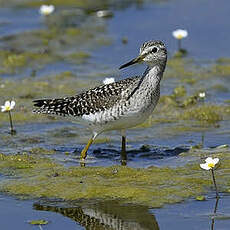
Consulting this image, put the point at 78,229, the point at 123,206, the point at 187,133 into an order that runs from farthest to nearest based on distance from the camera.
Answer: the point at 187,133 < the point at 123,206 < the point at 78,229

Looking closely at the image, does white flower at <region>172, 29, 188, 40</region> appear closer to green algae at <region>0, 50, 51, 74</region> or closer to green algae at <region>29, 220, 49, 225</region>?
green algae at <region>0, 50, 51, 74</region>

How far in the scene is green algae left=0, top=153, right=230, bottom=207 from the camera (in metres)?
9.07

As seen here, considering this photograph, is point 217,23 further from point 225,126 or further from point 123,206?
point 123,206

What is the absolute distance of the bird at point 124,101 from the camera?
10234 mm

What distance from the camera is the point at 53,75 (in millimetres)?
14422

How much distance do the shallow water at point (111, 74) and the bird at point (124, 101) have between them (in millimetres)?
571

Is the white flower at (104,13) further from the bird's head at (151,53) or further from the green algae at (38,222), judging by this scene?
the green algae at (38,222)

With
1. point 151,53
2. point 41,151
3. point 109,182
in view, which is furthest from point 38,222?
point 151,53

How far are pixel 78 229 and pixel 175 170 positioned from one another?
6.89ft

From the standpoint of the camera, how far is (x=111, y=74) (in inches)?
567

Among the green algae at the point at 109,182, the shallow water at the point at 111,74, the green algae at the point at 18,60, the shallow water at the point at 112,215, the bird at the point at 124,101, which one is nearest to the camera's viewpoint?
the shallow water at the point at 112,215

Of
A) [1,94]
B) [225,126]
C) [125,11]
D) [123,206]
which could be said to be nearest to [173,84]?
[225,126]

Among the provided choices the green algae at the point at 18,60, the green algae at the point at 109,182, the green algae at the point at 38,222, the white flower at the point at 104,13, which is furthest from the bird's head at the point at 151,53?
the white flower at the point at 104,13

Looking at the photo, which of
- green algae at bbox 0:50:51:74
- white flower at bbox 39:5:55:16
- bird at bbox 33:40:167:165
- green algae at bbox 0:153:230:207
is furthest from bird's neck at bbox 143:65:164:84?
white flower at bbox 39:5:55:16
